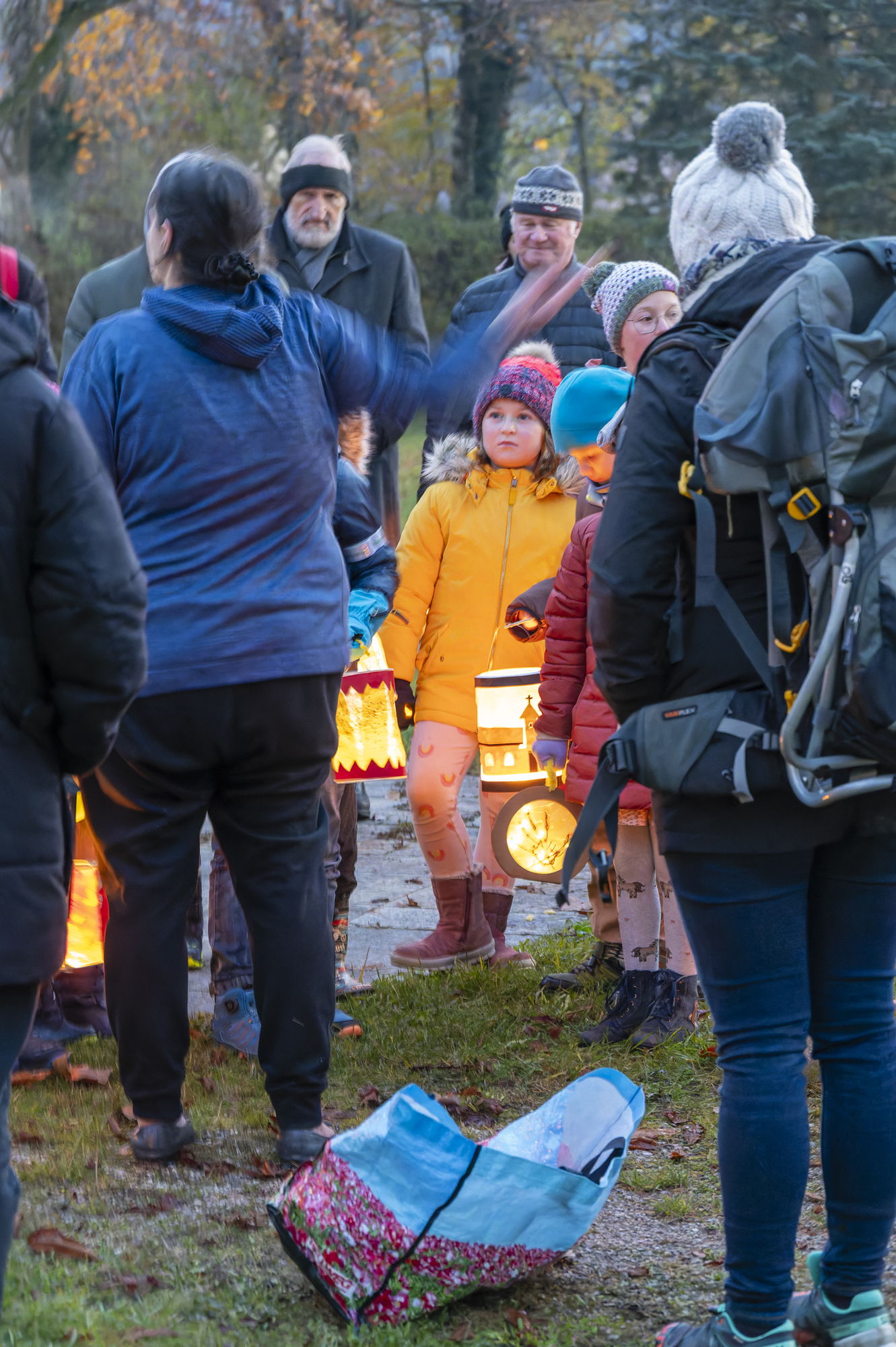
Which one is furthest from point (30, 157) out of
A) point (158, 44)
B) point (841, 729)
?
point (841, 729)

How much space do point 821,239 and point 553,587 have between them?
2153mm

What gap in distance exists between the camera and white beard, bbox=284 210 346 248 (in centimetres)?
688

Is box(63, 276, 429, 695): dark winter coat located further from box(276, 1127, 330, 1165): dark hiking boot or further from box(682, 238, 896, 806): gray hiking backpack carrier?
box(682, 238, 896, 806): gray hiking backpack carrier

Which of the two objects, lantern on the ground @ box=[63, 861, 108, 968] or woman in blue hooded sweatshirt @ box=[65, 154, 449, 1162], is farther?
lantern on the ground @ box=[63, 861, 108, 968]

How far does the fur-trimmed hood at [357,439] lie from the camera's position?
4.01 m

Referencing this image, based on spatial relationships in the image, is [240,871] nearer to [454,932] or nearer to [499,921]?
[454,932]

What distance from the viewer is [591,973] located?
502 centimetres

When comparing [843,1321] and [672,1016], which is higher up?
[843,1321]

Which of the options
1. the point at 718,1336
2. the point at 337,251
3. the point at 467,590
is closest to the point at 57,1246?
the point at 718,1336

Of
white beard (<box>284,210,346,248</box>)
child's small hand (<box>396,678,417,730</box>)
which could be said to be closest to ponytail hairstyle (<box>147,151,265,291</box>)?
child's small hand (<box>396,678,417,730</box>)

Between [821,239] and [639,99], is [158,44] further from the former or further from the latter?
[821,239]

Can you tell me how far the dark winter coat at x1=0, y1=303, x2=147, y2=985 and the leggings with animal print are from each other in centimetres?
257

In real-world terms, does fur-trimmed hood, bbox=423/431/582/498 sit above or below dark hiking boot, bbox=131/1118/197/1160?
above

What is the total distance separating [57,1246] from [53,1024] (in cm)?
155
